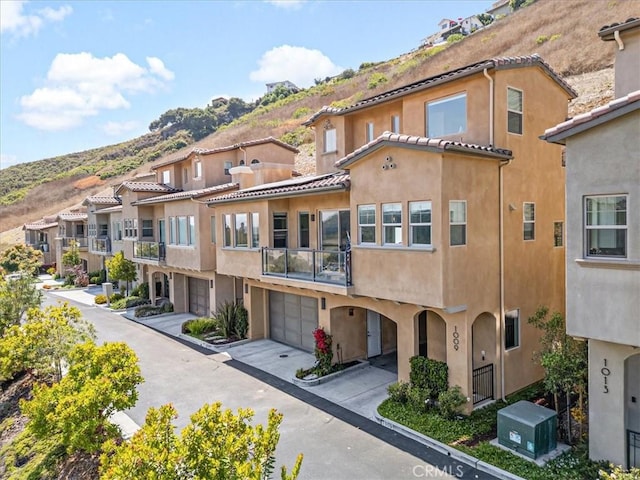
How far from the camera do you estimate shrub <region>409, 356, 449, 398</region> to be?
1316 centimetres

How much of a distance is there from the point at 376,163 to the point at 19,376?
1778 cm

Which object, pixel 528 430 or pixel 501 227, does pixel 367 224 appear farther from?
pixel 528 430

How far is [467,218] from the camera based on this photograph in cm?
1266

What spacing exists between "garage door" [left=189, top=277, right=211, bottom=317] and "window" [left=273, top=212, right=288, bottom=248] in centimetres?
972

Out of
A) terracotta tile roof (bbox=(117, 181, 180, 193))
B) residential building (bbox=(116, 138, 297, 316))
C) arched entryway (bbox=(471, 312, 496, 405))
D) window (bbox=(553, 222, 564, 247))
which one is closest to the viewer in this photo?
arched entryway (bbox=(471, 312, 496, 405))

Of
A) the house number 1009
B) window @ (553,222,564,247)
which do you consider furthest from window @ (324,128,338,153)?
the house number 1009

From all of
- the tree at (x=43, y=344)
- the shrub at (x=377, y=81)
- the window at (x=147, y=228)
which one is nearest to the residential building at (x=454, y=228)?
the tree at (x=43, y=344)

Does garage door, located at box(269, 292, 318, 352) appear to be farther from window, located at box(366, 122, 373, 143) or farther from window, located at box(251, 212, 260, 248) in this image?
window, located at box(366, 122, 373, 143)

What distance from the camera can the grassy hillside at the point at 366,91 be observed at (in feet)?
115

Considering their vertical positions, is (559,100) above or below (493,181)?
above

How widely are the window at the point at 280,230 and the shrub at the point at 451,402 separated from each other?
9.47 m

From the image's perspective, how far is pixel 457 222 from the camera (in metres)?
12.4

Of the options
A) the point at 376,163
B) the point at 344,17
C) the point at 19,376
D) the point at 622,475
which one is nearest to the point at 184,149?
the point at 344,17

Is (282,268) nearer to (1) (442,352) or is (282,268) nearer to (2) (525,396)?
(1) (442,352)
